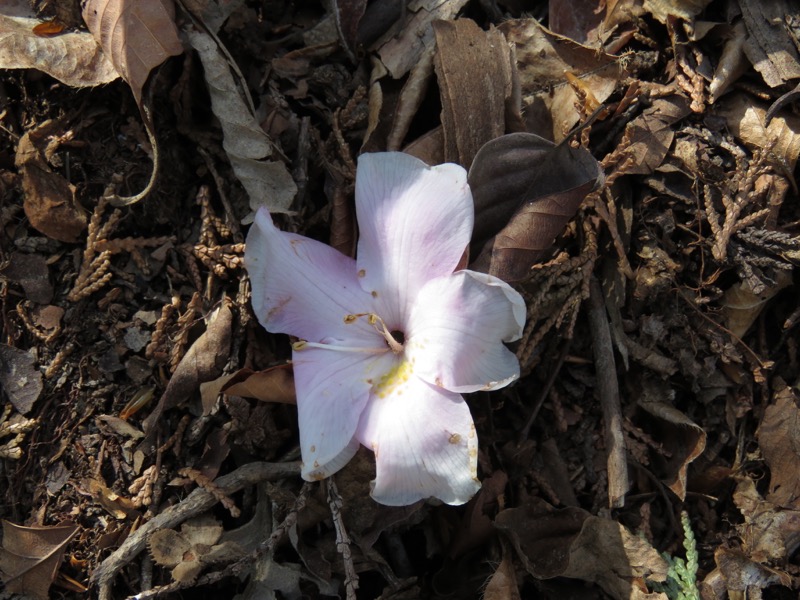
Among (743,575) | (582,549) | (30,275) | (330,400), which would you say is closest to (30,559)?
(30,275)

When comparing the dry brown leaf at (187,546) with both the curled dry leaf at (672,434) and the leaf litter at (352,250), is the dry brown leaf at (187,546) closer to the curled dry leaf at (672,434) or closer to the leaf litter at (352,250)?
the leaf litter at (352,250)

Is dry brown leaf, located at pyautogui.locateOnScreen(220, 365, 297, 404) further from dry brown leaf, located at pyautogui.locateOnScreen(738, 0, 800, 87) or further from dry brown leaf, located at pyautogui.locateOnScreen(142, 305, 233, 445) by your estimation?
dry brown leaf, located at pyautogui.locateOnScreen(738, 0, 800, 87)

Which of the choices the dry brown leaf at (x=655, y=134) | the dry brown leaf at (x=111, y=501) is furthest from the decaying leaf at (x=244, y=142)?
the dry brown leaf at (x=655, y=134)

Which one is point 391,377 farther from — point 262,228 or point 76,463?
point 76,463

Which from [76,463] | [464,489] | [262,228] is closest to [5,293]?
[76,463]

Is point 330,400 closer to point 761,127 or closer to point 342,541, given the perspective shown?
point 342,541

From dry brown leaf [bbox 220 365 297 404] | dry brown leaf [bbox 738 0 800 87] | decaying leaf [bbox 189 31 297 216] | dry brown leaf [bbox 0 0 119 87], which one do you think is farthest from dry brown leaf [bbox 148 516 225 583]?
dry brown leaf [bbox 738 0 800 87]
